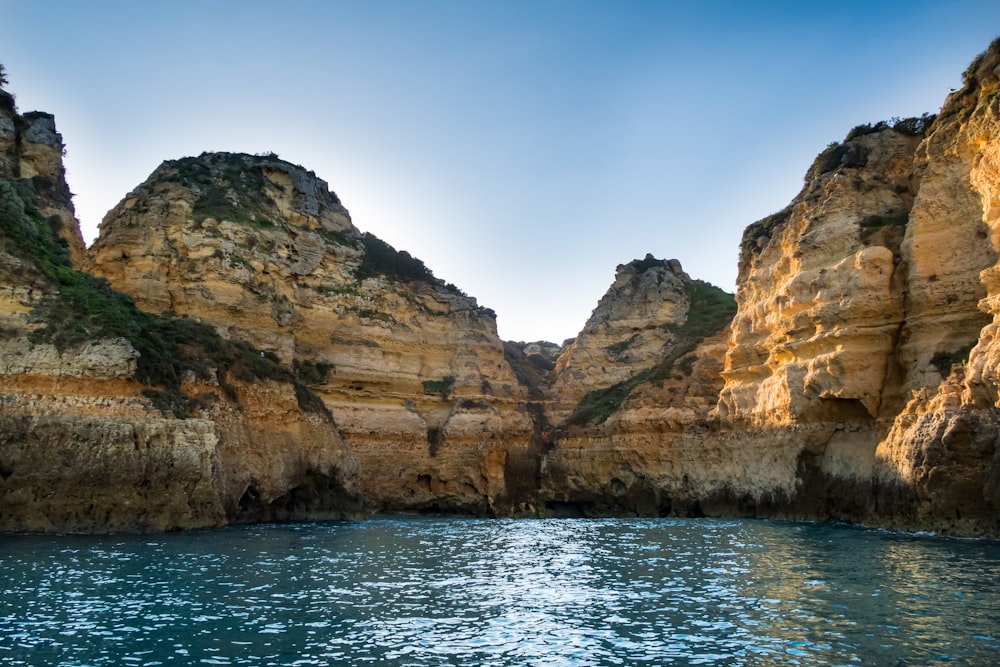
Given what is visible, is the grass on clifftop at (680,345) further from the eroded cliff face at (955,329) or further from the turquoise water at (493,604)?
the turquoise water at (493,604)

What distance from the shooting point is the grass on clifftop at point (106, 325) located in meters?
23.9

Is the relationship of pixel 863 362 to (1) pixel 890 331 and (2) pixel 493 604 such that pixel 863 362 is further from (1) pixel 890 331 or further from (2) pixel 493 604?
(2) pixel 493 604

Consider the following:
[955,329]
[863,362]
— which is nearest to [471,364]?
[863,362]

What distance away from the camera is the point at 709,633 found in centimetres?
1053

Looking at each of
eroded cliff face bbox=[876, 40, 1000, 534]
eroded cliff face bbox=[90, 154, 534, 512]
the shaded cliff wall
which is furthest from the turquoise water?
eroded cliff face bbox=[90, 154, 534, 512]

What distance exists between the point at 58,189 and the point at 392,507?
26628 mm

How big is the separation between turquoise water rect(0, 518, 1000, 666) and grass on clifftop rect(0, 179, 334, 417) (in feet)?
21.3

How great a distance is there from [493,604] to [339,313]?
36.9 meters

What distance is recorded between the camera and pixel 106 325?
24719 millimetres

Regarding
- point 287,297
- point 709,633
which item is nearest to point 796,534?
point 709,633

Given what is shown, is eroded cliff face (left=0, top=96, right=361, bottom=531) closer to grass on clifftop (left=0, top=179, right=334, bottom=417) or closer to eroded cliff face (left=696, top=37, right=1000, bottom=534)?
grass on clifftop (left=0, top=179, right=334, bottom=417)

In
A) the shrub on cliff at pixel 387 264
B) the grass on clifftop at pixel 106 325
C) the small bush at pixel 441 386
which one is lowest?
the small bush at pixel 441 386

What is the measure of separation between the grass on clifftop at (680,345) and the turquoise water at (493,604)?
28.0 meters

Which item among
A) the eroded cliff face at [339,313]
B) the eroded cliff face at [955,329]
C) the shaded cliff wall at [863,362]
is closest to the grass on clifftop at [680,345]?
the shaded cliff wall at [863,362]
